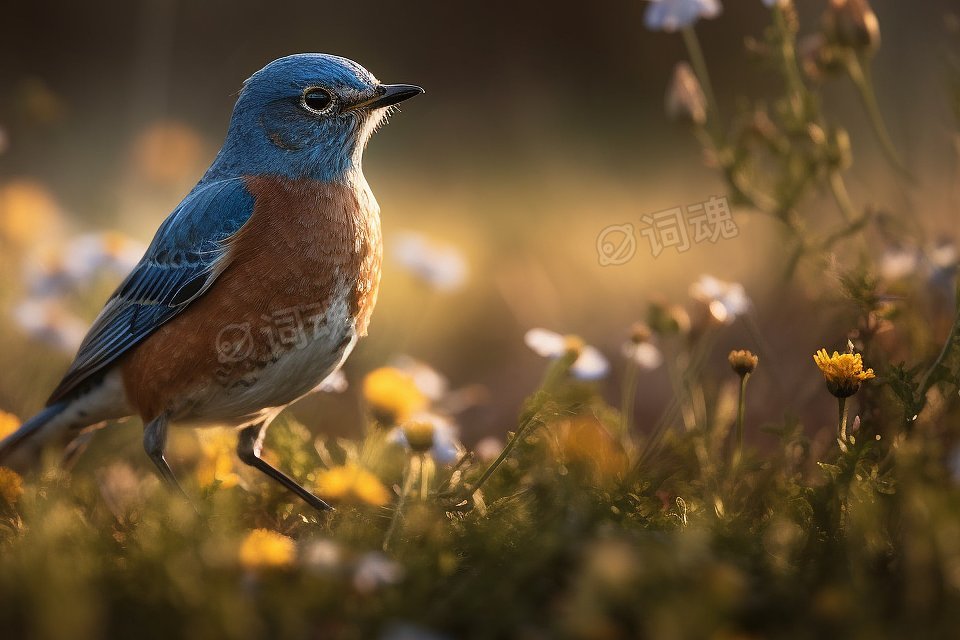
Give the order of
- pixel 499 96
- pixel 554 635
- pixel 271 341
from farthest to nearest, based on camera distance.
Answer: pixel 499 96
pixel 271 341
pixel 554 635

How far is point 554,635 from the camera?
2.06 metres

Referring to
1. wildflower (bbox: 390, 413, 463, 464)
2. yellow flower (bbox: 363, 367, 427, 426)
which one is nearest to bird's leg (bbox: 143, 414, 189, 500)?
yellow flower (bbox: 363, 367, 427, 426)

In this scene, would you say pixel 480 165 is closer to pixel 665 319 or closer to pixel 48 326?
pixel 48 326

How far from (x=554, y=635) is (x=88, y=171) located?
23.2 feet

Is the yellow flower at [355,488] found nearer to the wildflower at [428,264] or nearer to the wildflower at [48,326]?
the wildflower at [428,264]

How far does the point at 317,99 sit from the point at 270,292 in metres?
0.93

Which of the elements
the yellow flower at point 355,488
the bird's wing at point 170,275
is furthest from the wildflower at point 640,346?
the bird's wing at point 170,275

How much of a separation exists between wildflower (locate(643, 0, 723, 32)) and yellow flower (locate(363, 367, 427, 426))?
5.54ft

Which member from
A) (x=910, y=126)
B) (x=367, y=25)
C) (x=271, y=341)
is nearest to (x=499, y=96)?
(x=367, y=25)

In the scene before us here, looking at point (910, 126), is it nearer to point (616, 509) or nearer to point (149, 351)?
point (616, 509)

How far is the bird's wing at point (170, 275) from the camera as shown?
12.2 ft

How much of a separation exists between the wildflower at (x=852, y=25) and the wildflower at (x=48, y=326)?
3496mm

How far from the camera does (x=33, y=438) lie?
401 cm

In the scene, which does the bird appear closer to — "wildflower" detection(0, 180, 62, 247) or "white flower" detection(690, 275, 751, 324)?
"white flower" detection(690, 275, 751, 324)
